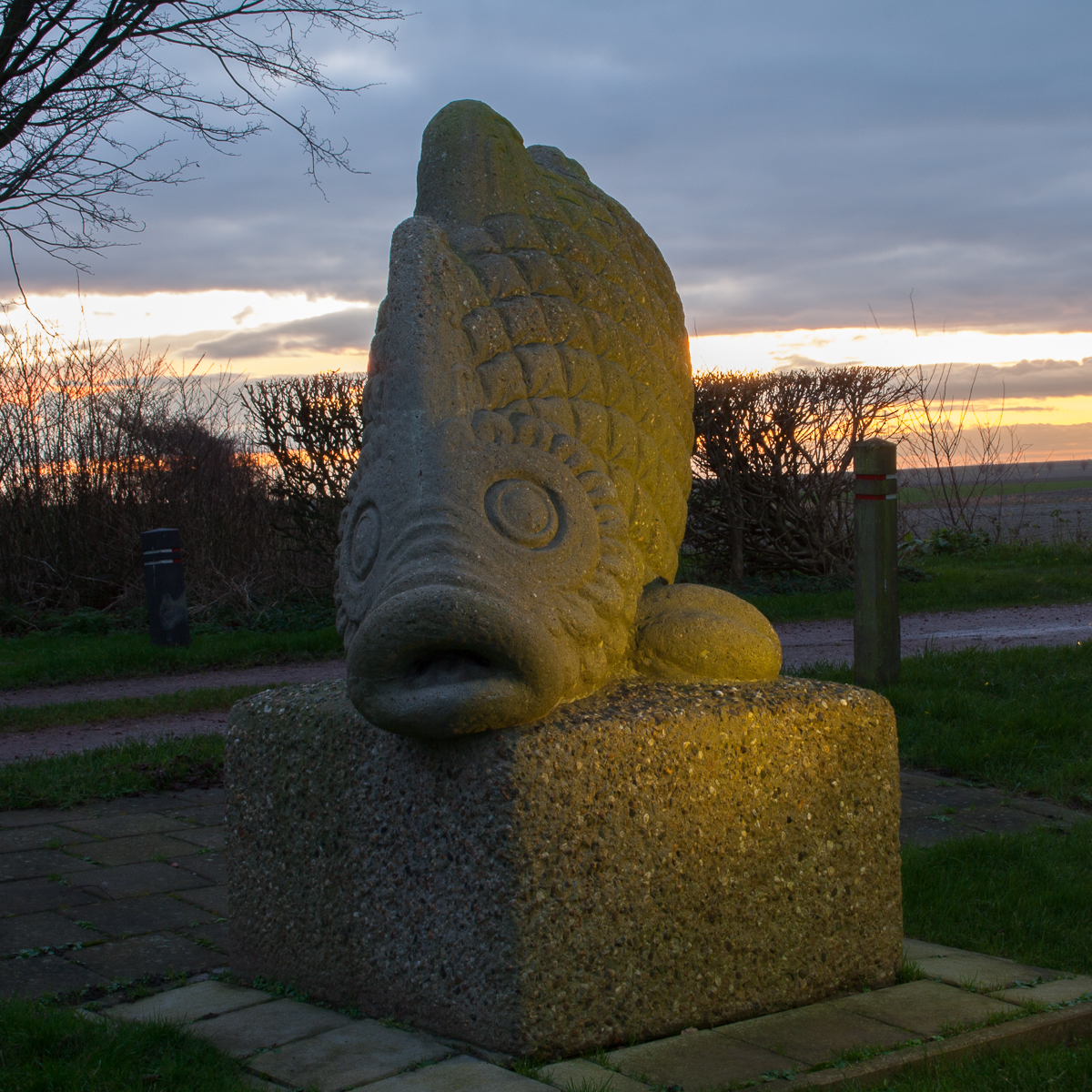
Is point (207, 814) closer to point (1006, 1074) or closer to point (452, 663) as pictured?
point (452, 663)

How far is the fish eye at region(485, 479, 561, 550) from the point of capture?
2.60 metres

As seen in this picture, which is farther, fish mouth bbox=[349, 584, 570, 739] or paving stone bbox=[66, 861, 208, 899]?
paving stone bbox=[66, 861, 208, 899]

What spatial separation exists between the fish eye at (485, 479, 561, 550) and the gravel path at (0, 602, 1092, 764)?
14.0ft

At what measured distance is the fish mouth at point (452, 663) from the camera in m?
2.33

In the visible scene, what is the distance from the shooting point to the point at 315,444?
458 inches

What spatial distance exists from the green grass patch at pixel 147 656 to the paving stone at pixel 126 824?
4311 mm

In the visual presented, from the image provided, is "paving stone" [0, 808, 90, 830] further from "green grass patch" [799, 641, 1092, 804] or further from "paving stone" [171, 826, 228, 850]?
"green grass patch" [799, 641, 1092, 804]

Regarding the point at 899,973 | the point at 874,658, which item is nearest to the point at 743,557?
the point at 874,658

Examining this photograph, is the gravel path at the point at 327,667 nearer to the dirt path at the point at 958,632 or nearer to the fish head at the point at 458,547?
the dirt path at the point at 958,632

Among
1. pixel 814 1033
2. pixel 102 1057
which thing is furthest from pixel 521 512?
pixel 102 1057

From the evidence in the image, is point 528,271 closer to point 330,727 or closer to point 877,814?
point 330,727

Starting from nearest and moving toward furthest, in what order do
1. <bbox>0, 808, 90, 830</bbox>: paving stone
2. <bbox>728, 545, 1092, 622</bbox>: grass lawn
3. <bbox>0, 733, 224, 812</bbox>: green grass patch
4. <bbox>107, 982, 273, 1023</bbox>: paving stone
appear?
<bbox>107, 982, 273, 1023</bbox>: paving stone < <bbox>0, 808, 90, 830</bbox>: paving stone < <bbox>0, 733, 224, 812</bbox>: green grass patch < <bbox>728, 545, 1092, 622</bbox>: grass lawn

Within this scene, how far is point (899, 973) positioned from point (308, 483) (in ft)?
31.1

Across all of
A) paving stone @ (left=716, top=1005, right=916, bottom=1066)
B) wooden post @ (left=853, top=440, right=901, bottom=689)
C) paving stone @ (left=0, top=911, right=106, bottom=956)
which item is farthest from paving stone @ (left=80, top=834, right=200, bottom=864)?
wooden post @ (left=853, top=440, right=901, bottom=689)
